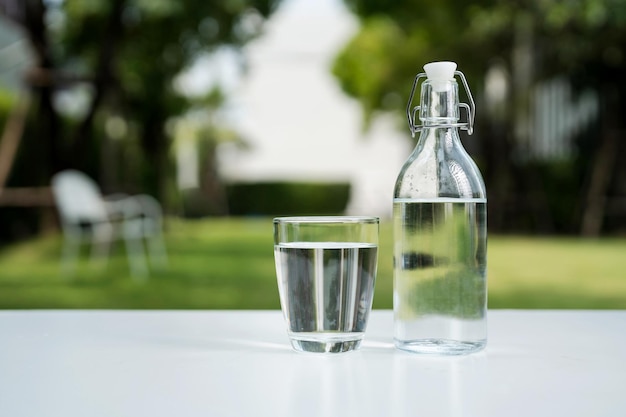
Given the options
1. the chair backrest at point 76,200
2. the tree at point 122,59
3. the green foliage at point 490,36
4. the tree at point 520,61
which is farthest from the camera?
the tree at point 520,61

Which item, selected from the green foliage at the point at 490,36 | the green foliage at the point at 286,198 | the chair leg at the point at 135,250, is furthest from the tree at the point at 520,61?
the chair leg at the point at 135,250

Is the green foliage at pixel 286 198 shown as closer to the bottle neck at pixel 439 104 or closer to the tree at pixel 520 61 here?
the tree at pixel 520 61

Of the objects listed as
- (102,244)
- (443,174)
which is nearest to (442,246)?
(443,174)

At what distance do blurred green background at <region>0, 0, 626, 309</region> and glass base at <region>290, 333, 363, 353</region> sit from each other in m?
4.03

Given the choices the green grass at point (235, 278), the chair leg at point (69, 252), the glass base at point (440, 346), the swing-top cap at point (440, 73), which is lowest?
the green grass at point (235, 278)

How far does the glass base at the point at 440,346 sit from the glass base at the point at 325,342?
0.04 meters

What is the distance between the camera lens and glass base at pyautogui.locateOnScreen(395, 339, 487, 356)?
0.52 metres

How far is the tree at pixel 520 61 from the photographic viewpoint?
304 inches

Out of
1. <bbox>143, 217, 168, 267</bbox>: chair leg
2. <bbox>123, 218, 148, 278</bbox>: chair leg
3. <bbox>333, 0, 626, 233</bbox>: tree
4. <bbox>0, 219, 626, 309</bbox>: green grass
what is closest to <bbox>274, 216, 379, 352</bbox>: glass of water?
<bbox>0, 219, 626, 309</bbox>: green grass

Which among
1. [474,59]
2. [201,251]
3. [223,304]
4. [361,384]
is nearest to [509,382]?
[361,384]

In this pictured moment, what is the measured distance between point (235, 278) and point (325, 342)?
430cm

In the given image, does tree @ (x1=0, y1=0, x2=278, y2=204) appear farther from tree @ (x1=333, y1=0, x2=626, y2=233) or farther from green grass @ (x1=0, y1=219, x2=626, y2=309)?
tree @ (x1=333, y1=0, x2=626, y2=233)

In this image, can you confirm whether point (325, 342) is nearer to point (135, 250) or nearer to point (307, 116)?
point (135, 250)

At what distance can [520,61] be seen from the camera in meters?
8.80
